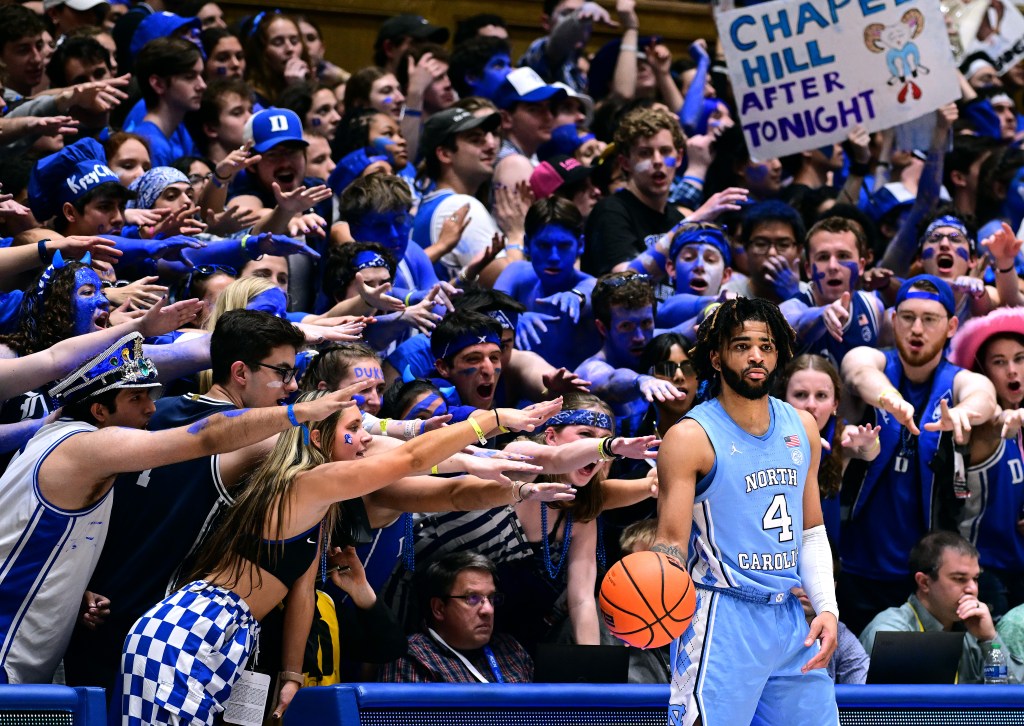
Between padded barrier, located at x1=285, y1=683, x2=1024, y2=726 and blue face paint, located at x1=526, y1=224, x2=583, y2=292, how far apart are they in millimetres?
2951

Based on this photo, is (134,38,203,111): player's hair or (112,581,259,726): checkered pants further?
(134,38,203,111): player's hair

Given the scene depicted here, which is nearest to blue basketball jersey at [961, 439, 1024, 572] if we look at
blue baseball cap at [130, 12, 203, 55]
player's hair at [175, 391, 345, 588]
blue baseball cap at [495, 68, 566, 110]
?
player's hair at [175, 391, 345, 588]

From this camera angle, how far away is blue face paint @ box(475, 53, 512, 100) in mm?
10328

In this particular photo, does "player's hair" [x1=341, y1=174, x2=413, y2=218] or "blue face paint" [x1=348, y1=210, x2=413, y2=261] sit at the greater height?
"player's hair" [x1=341, y1=174, x2=413, y2=218]

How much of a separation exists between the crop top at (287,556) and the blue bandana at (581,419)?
1.46m

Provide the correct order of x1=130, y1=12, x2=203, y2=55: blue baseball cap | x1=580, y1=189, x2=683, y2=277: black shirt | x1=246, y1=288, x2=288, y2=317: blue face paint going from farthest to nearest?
x1=130, y1=12, x2=203, y2=55: blue baseball cap < x1=580, y1=189, x2=683, y2=277: black shirt < x1=246, y1=288, x2=288, y2=317: blue face paint

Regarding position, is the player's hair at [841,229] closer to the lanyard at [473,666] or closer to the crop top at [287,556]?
the lanyard at [473,666]

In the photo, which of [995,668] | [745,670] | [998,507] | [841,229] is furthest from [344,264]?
[995,668]

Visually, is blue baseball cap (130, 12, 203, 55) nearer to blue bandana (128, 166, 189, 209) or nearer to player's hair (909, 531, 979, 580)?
blue bandana (128, 166, 189, 209)

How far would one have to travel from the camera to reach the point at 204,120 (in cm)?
856

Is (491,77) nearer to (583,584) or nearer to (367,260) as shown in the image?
(367,260)

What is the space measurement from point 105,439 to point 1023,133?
9880 millimetres

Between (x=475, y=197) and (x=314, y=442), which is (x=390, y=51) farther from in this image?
(x=314, y=442)

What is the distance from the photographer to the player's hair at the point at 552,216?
25.6 ft
